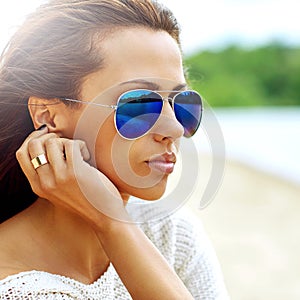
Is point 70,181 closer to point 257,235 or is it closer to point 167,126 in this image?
point 167,126

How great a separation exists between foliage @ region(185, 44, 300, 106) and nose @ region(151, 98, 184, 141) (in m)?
25.0

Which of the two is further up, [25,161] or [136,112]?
[136,112]

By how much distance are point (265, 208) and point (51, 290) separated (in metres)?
6.77

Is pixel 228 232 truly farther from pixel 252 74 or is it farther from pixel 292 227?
pixel 252 74

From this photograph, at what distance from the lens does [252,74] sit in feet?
96.3

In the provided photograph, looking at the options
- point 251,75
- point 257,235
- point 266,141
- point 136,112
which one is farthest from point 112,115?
point 251,75

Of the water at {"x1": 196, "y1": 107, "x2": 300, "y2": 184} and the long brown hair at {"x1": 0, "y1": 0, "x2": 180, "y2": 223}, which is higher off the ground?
the long brown hair at {"x1": 0, "y1": 0, "x2": 180, "y2": 223}

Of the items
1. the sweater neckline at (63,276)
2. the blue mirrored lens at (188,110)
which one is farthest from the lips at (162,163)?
the sweater neckline at (63,276)

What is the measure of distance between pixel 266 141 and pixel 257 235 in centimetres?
876

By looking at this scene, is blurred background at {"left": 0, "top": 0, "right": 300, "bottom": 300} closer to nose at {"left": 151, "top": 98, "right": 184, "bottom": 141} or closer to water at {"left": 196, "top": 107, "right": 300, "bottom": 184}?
water at {"left": 196, "top": 107, "right": 300, "bottom": 184}

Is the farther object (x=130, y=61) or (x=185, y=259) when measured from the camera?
(x=185, y=259)

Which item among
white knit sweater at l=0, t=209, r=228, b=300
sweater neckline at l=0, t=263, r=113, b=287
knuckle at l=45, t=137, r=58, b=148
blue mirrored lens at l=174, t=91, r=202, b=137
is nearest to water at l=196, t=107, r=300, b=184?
white knit sweater at l=0, t=209, r=228, b=300

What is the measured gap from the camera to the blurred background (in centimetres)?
556

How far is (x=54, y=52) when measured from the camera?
2074mm
